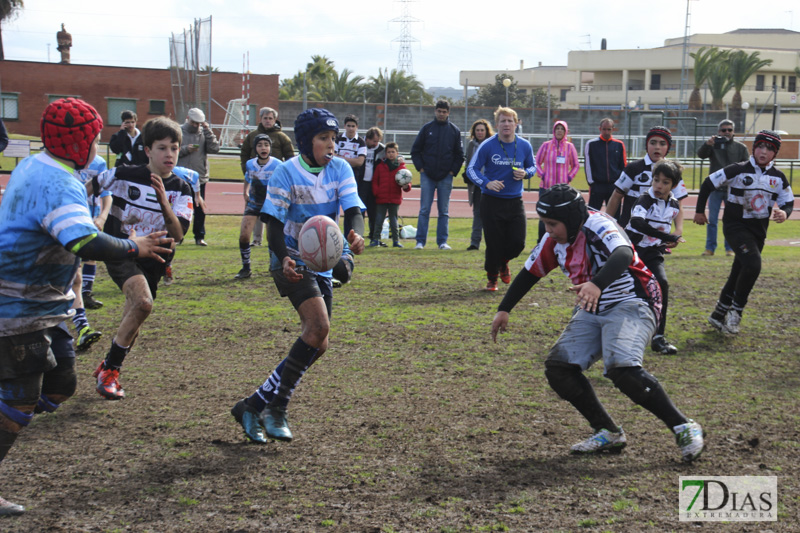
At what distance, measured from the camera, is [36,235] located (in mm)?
4078

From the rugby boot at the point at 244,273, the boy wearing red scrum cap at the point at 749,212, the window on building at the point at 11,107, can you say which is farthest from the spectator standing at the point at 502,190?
the window on building at the point at 11,107

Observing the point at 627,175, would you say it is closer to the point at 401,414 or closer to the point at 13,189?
the point at 401,414

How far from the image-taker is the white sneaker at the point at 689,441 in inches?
192

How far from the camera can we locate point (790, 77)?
89.2 meters

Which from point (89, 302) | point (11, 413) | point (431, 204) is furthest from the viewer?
point (431, 204)

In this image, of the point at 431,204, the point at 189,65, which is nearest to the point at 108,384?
the point at 431,204

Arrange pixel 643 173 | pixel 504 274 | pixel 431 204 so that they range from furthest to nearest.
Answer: pixel 431 204
pixel 504 274
pixel 643 173

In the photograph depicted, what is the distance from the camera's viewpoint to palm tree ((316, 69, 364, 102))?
65.4 m

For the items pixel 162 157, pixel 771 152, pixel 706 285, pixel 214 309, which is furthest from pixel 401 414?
pixel 706 285

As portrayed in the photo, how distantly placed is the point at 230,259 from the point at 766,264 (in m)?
8.89

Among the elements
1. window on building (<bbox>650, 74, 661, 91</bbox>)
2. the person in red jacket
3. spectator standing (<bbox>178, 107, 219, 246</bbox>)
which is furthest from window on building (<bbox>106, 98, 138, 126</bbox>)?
window on building (<bbox>650, 74, 661, 91</bbox>)

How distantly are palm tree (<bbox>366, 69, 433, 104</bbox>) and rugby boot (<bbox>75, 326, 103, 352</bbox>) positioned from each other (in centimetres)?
5891

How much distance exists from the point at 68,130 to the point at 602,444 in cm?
363

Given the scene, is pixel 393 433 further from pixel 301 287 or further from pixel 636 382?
pixel 636 382
